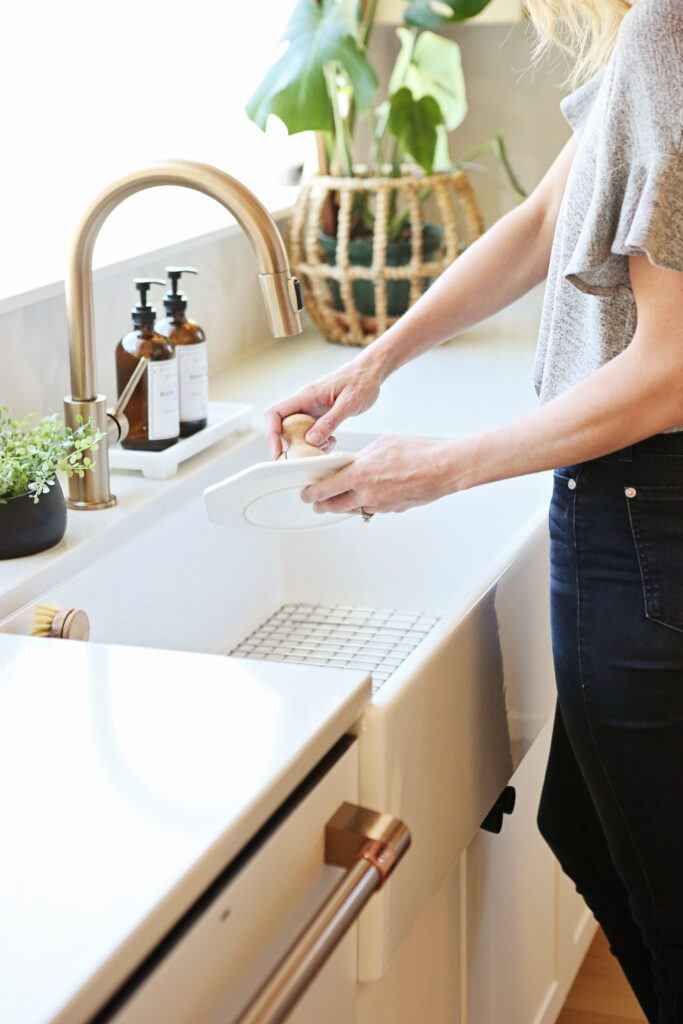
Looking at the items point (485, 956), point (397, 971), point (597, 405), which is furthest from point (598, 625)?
point (485, 956)

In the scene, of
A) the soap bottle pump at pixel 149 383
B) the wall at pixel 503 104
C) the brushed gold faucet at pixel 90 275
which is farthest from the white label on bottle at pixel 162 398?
the wall at pixel 503 104

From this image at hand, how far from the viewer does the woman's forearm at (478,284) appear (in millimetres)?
→ 1281

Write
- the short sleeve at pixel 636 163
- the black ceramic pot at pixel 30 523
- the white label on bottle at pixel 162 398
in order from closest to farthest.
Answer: the short sleeve at pixel 636 163 → the black ceramic pot at pixel 30 523 → the white label on bottle at pixel 162 398

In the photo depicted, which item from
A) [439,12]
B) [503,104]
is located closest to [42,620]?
[439,12]

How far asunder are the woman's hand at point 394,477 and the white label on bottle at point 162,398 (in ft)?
1.35

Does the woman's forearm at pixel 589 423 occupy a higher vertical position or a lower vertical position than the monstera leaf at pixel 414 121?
lower

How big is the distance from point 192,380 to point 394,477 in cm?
52

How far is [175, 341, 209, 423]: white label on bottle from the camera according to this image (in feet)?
4.80

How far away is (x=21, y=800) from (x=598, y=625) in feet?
1.74

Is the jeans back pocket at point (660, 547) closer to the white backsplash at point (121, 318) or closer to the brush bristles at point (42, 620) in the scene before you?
the brush bristles at point (42, 620)

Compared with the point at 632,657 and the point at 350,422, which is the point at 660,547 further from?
the point at 350,422

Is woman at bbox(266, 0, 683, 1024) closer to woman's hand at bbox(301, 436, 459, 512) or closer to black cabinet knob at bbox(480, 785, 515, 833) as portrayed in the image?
woman's hand at bbox(301, 436, 459, 512)

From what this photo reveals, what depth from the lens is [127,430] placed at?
54.4 inches

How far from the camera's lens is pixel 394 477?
A: 1024mm
